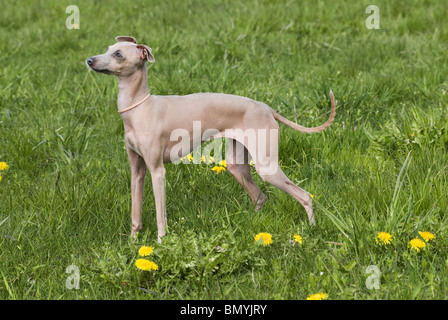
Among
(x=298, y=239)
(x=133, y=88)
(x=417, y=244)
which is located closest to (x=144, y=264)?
(x=298, y=239)

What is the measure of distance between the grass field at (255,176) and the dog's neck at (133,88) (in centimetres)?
76

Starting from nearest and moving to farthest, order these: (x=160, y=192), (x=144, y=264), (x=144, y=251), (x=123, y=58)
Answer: (x=144, y=264), (x=144, y=251), (x=123, y=58), (x=160, y=192)

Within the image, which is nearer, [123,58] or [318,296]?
[318,296]

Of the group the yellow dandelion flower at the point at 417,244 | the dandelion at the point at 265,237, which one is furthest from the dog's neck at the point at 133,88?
the yellow dandelion flower at the point at 417,244

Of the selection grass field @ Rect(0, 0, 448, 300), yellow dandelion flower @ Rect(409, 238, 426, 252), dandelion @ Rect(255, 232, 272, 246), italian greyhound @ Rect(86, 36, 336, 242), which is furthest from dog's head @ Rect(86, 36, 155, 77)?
yellow dandelion flower @ Rect(409, 238, 426, 252)

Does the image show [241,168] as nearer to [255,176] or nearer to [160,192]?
[255,176]

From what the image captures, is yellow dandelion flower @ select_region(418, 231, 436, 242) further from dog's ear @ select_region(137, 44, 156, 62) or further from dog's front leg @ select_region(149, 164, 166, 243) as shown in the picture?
dog's ear @ select_region(137, 44, 156, 62)

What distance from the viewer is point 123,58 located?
10.9 feet

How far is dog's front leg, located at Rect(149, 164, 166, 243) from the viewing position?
11.3ft

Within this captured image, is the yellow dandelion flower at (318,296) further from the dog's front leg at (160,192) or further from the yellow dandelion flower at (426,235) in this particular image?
the dog's front leg at (160,192)

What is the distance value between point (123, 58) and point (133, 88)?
0.57 ft

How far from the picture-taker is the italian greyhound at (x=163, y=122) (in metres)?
3.37
